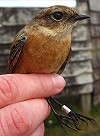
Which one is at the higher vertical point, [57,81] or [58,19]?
[58,19]

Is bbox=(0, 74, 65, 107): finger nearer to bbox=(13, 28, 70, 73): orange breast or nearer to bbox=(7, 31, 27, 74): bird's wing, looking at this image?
bbox=(13, 28, 70, 73): orange breast

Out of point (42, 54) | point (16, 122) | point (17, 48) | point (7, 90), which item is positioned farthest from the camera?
point (17, 48)


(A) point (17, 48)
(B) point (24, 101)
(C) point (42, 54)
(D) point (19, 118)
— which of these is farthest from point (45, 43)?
(D) point (19, 118)

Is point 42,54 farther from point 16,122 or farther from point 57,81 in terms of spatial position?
point 16,122

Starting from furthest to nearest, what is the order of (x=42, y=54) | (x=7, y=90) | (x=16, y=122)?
(x=42, y=54)
(x=7, y=90)
(x=16, y=122)

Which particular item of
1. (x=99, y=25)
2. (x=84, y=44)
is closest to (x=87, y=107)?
(x=84, y=44)

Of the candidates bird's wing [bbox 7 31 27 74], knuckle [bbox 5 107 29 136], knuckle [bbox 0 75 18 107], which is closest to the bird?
bird's wing [bbox 7 31 27 74]

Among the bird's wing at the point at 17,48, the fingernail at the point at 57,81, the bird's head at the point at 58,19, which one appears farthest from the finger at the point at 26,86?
the bird's head at the point at 58,19
